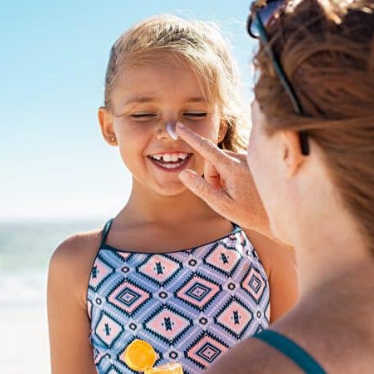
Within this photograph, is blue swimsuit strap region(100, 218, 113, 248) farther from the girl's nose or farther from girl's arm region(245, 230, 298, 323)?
girl's arm region(245, 230, 298, 323)

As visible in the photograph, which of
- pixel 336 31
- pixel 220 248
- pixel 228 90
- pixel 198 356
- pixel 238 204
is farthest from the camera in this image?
pixel 228 90

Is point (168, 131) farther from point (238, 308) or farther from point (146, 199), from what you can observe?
point (238, 308)

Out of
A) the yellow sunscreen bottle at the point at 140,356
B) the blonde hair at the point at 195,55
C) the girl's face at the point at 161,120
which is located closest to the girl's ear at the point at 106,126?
the blonde hair at the point at 195,55

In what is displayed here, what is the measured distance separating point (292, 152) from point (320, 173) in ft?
0.25

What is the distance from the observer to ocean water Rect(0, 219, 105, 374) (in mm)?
9461

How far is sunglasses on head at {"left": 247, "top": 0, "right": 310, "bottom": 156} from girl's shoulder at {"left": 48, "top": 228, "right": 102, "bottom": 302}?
158 centimetres

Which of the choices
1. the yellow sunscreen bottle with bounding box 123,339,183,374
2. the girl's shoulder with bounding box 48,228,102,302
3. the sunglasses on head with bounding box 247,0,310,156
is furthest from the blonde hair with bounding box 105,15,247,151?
the sunglasses on head with bounding box 247,0,310,156

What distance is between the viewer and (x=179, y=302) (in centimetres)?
276

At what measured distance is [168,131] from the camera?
2.76 m

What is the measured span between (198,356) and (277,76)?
Answer: 62.4 inches

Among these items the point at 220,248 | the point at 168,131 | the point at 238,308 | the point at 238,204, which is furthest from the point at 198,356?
the point at 168,131

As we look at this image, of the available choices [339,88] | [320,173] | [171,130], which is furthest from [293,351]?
[171,130]

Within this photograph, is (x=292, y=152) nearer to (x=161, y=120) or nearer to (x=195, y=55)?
(x=161, y=120)

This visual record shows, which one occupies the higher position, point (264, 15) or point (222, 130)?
point (264, 15)
